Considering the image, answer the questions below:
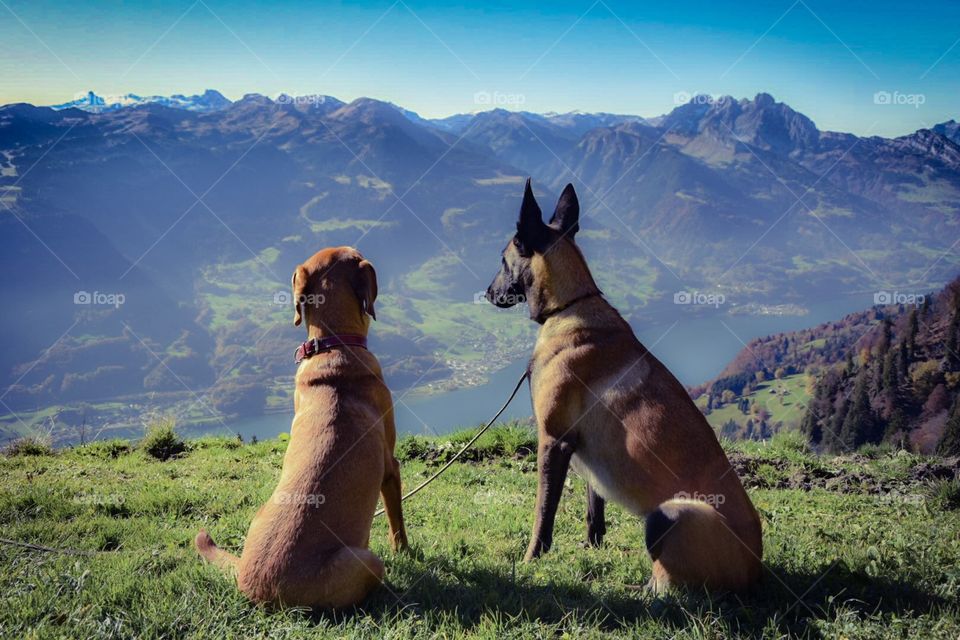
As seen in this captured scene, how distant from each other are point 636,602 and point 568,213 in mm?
2995

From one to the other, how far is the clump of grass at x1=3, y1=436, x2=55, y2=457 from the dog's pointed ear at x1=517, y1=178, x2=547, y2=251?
8097 mm

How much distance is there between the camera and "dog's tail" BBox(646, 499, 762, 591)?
3859mm

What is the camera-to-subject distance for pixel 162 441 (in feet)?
30.2

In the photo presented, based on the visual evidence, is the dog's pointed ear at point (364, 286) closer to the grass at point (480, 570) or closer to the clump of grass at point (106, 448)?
the grass at point (480, 570)

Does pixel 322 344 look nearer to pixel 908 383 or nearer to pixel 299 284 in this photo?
pixel 299 284

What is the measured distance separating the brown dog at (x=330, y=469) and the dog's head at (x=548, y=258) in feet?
4.19

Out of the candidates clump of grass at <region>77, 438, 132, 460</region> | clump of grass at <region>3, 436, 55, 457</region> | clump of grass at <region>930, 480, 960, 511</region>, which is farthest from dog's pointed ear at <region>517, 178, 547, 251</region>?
clump of grass at <region>3, 436, 55, 457</region>

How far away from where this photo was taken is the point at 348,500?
3895 millimetres

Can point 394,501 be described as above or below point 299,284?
below

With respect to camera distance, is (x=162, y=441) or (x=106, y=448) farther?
(x=162, y=441)

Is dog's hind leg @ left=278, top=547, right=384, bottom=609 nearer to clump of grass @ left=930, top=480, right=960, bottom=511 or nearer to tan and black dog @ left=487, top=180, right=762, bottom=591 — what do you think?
tan and black dog @ left=487, top=180, right=762, bottom=591

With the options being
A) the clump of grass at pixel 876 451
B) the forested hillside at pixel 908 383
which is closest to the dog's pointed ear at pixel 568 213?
the clump of grass at pixel 876 451

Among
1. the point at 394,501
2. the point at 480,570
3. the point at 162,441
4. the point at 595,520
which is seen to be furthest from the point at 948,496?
the point at 162,441

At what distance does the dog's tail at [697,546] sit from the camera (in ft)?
12.7
